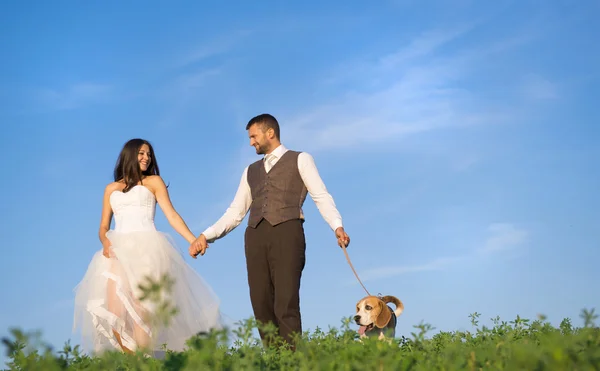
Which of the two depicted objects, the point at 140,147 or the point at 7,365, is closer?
the point at 7,365

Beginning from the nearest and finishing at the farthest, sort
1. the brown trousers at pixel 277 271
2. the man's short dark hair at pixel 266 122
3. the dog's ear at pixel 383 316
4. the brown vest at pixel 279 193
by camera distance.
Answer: the brown trousers at pixel 277 271, the brown vest at pixel 279 193, the man's short dark hair at pixel 266 122, the dog's ear at pixel 383 316

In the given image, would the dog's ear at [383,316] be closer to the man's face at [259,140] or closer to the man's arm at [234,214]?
the man's arm at [234,214]

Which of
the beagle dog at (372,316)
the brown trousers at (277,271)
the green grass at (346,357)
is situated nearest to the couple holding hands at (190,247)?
the brown trousers at (277,271)

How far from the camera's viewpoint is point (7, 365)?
5.07 meters

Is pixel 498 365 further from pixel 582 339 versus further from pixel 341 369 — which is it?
pixel 341 369

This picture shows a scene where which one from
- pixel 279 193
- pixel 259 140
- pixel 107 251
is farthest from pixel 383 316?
pixel 107 251

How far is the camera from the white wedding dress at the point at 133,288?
9.48 m

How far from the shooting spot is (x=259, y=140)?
9.33 m

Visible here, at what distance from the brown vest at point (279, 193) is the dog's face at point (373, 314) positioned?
244 cm

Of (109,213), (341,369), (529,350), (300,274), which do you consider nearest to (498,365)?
(529,350)

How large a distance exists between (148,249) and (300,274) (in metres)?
2.28

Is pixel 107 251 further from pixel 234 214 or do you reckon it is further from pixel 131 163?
pixel 234 214

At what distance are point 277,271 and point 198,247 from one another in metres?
1.35

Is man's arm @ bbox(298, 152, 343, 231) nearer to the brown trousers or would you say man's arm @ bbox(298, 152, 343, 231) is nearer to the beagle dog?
the brown trousers
